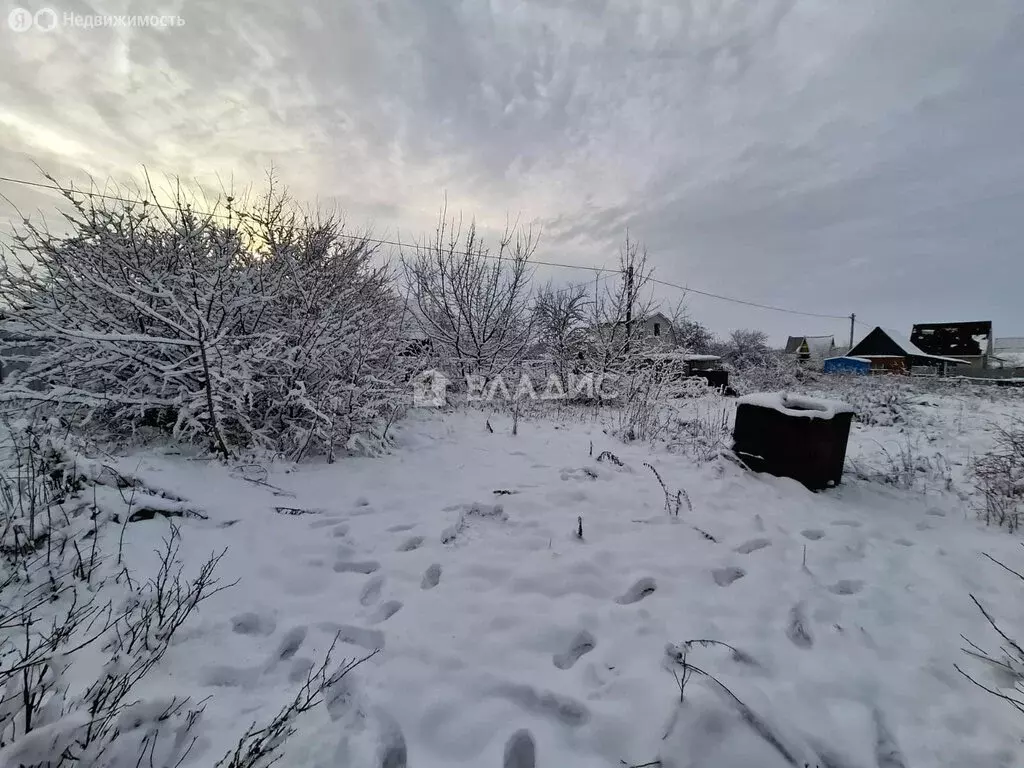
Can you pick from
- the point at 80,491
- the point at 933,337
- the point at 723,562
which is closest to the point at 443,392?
the point at 80,491

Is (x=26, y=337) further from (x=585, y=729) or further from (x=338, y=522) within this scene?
(x=585, y=729)

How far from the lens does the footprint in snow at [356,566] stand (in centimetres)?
254

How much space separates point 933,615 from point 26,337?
297 inches

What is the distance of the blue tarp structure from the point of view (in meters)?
22.5

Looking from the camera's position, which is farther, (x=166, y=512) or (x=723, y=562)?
(x=166, y=512)

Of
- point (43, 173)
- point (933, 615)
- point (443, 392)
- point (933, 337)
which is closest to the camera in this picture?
point (933, 615)

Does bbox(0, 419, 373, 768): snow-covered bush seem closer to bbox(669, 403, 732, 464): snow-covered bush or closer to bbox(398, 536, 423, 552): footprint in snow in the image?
bbox(398, 536, 423, 552): footprint in snow

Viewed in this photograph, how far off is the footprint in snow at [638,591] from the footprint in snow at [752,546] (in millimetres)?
790

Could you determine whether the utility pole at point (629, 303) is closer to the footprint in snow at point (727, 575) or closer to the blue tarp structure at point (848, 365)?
the footprint in snow at point (727, 575)

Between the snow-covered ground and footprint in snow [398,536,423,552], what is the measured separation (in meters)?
0.06

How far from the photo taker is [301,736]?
4.70ft

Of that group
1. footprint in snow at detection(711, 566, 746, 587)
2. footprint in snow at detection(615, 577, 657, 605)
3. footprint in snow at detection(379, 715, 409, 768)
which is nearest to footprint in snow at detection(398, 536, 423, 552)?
footprint in snow at detection(379, 715, 409, 768)

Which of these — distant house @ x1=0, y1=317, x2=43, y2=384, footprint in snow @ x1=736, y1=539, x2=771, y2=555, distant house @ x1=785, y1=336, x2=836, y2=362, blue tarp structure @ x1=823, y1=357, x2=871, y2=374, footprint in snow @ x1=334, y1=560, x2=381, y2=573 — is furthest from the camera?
distant house @ x1=785, y1=336, x2=836, y2=362

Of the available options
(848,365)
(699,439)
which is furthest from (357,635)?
(848,365)
